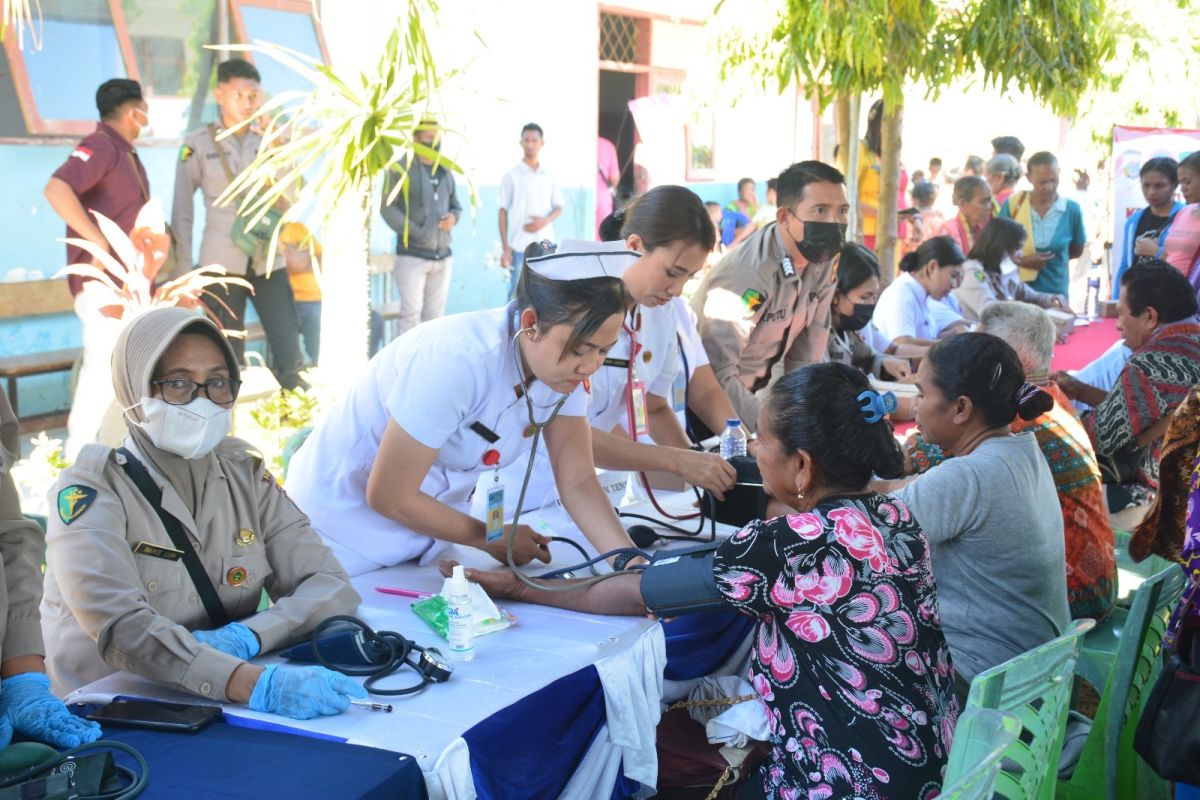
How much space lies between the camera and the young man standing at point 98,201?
4.36 meters

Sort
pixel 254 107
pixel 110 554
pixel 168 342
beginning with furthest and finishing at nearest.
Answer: pixel 254 107 < pixel 168 342 < pixel 110 554

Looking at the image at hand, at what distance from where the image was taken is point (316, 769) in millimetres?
1544

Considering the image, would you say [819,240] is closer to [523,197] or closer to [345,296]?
[345,296]

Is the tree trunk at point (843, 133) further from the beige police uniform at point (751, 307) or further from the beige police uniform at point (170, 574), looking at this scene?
the beige police uniform at point (170, 574)

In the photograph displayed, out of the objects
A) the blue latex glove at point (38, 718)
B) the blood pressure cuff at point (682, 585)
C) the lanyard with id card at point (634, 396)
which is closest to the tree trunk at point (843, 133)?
the lanyard with id card at point (634, 396)

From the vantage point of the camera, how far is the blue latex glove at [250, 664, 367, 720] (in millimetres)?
1717

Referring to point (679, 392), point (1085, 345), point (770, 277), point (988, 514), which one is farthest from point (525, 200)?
point (988, 514)

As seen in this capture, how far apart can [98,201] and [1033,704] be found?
14.1 ft

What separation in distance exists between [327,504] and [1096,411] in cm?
271

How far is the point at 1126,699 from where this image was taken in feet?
7.52

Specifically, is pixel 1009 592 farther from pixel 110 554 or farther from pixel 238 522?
pixel 110 554

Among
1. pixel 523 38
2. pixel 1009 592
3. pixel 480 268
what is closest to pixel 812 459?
pixel 1009 592

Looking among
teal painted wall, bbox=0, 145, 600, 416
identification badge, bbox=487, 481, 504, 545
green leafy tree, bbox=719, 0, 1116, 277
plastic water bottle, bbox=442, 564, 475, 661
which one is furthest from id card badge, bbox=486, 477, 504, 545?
green leafy tree, bbox=719, 0, 1116, 277

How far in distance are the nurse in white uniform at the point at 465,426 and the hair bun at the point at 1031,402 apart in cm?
90
